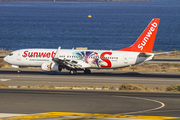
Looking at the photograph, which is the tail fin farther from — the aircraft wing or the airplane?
the aircraft wing

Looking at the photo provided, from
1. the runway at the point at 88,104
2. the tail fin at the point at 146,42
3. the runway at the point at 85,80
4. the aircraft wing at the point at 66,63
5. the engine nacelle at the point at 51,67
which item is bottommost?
the runway at the point at 88,104

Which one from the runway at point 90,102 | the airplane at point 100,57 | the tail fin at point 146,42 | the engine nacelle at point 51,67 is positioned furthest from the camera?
the tail fin at point 146,42

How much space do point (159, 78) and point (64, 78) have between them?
14.1 meters

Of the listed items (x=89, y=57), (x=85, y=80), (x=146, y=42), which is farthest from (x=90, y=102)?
(x=146, y=42)

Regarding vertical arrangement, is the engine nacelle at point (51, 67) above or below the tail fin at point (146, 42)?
below

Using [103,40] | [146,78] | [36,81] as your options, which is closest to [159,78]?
[146,78]

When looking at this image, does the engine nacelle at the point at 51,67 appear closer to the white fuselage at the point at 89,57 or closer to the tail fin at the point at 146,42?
the white fuselage at the point at 89,57

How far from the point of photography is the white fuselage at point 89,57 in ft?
167

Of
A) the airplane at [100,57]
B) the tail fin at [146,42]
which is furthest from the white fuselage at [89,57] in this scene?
the tail fin at [146,42]

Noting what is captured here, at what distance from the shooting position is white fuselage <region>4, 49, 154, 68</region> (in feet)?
167

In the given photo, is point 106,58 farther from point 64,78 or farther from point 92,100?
point 92,100

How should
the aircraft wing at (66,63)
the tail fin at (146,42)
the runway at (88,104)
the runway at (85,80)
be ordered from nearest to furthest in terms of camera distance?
the runway at (88,104)
the runway at (85,80)
the aircraft wing at (66,63)
the tail fin at (146,42)

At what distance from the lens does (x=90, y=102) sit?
2823 centimetres

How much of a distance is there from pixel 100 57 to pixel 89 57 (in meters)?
1.81
